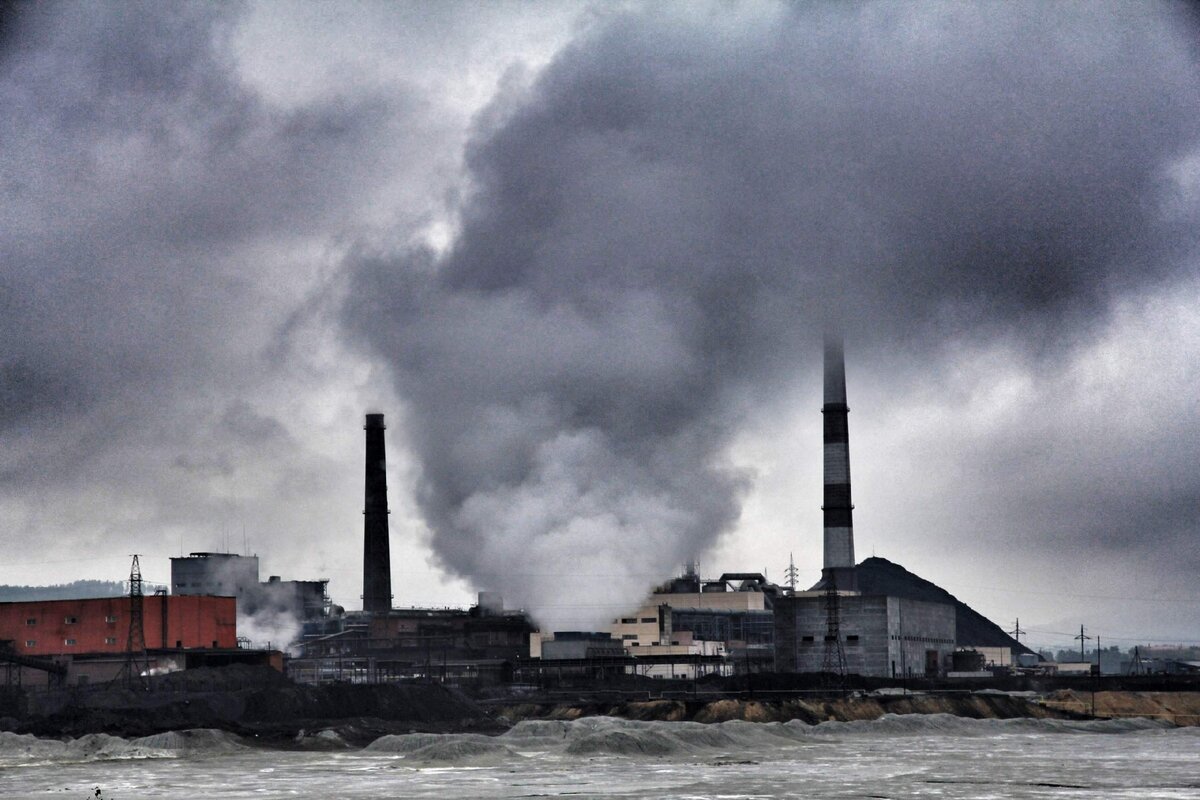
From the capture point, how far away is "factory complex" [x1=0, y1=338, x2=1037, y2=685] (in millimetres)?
105688

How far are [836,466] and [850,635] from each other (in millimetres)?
13789

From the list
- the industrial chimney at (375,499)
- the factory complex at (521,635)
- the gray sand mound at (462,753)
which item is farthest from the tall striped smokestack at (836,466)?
the gray sand mound at (462,753)

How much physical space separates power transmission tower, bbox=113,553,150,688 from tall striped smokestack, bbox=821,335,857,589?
53.6 metres

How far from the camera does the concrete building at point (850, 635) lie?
403 feet

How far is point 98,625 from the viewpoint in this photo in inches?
4117

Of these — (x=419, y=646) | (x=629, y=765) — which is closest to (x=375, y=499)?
(x=419, y=646)

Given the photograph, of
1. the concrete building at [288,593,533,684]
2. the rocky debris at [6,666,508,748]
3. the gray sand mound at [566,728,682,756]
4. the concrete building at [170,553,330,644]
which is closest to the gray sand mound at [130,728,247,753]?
the rocky debris at [6,666,508,748]

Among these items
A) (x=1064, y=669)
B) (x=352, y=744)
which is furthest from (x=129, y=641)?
(x=1064, y=669)

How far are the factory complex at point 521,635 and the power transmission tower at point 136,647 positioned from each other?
1525 millimetres

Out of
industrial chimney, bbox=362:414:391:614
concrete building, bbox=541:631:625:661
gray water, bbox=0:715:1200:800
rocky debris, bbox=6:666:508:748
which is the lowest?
gray water, bbox=0:715:1200:800

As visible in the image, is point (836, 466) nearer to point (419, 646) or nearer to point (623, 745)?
point (419, 646)

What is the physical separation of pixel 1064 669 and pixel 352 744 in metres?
111

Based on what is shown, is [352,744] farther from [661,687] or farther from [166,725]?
[661,687]

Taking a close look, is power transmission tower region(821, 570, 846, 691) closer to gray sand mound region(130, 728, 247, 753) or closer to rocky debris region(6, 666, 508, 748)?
rocky debris region(6, 666, 508, 748)
